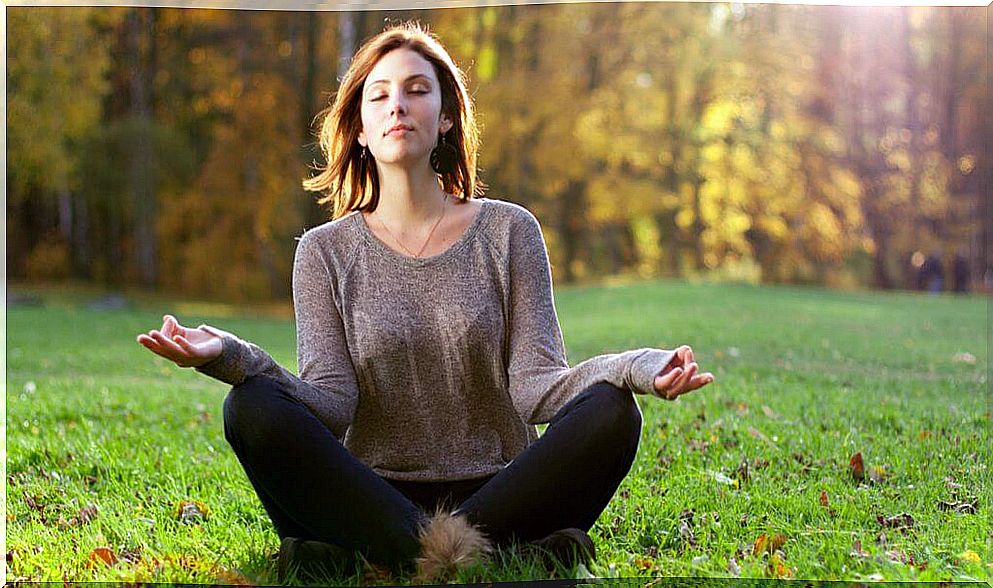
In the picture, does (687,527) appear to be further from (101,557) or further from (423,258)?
(101,557)

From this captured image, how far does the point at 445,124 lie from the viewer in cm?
204

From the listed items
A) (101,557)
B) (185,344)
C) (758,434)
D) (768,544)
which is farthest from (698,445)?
(185,344)

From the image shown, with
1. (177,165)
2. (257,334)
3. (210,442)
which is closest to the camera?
(210,442)

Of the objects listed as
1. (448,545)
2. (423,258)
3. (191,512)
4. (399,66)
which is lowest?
(191,512)

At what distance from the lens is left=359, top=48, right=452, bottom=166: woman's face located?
1.92m

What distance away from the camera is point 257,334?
7512 millimetres

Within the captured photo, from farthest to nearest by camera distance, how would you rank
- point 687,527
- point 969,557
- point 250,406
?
point 687,527 < point 969,557 < point 250,406

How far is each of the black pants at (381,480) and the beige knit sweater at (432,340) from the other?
173 millimetres

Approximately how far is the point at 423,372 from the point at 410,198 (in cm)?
32

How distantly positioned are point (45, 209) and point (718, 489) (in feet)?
36.4

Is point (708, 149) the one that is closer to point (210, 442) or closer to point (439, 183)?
point (210, 442)

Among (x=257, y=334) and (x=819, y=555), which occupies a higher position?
(x=819, y=555)

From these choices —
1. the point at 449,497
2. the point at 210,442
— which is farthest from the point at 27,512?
the point at 449,497

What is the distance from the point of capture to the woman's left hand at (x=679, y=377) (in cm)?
157
